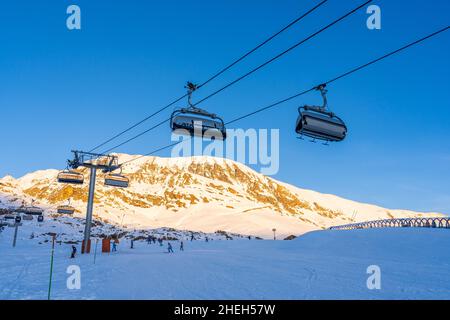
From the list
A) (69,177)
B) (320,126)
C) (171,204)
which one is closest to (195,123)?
(320,126)

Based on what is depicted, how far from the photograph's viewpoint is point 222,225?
104 m

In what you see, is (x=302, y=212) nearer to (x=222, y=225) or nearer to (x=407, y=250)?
(x=222, y=225)

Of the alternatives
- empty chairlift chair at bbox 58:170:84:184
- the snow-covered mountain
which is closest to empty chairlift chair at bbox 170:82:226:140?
empty chairlift chair at bbox 58:170:84:184

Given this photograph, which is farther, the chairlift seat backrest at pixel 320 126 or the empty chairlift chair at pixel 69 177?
the empty chairlift chair at pixel 69 177

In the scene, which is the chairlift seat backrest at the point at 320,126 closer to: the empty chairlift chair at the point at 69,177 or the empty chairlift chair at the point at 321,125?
the empty chairlift chair at the point at 321,125

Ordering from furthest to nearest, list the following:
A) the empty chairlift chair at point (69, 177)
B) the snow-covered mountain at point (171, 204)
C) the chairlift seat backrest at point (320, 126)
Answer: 1. the snow-covered mountain at point (171, 204)
2. the empty chairlift chair at point (69, 177)
3. the chairlift seat backrest at point (320, 126)

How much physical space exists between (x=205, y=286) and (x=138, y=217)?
11228 centimetres

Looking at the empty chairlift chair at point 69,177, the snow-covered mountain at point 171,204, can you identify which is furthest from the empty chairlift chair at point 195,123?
the snow-covered mountain at point 171,204

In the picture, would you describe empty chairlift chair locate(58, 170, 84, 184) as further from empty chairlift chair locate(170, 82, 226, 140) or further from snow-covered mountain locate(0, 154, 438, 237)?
snow-covered mountain locate(0, 154, 438, 237)

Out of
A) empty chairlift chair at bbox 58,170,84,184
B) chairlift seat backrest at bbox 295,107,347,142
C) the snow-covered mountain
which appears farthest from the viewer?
the snow-covered mountain

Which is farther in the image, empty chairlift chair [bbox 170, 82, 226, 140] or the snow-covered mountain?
the snow-covered mountain

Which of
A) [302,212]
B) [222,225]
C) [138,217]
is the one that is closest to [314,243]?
[222,225]

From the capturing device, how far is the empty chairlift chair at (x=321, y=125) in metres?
10.6

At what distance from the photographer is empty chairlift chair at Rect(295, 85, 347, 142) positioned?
10.6 m
